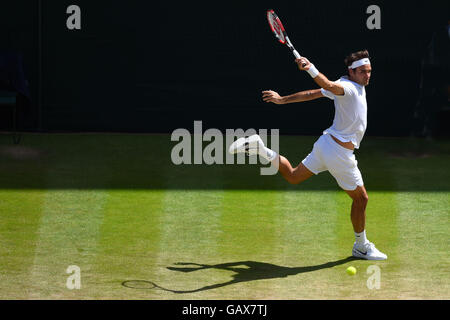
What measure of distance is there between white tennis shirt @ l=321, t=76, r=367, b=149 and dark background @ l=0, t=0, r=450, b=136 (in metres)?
6.88

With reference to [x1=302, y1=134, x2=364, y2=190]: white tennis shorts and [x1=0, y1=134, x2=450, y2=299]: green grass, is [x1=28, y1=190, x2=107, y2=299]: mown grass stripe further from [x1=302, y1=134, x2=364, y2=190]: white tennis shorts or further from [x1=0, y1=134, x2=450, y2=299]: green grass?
[x1=302, y1=134, x2=364, y2=190]: white tennis shorts

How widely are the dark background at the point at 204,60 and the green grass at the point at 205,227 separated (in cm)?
122

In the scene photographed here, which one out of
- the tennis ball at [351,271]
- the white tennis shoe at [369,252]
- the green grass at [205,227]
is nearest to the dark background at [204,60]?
the green grass at [205,227]

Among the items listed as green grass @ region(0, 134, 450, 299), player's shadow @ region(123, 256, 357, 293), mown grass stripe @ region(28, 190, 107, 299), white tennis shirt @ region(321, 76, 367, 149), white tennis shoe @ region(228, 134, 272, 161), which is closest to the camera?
mown grass stripe @ region(28, 190, 107, 299)

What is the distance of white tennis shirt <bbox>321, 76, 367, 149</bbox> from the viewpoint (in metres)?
7.66

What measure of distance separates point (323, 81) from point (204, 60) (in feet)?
25.2

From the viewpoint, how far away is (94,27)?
14.8 m

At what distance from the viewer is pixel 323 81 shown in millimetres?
7312

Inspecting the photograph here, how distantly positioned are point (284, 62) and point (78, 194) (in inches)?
211

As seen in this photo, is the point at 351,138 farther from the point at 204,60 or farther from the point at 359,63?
the point at 204,60

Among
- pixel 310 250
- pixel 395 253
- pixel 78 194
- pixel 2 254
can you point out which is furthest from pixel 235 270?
pixel 78 194

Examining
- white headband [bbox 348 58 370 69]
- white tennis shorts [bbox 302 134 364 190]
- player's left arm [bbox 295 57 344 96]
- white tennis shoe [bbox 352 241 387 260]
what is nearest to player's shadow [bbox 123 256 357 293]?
white tennis shoe [bbox 352 241 387 260]

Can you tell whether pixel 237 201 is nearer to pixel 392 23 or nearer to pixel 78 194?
pixel 78 194

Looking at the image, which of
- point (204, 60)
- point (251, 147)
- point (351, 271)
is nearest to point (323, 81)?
point (251, 147)
